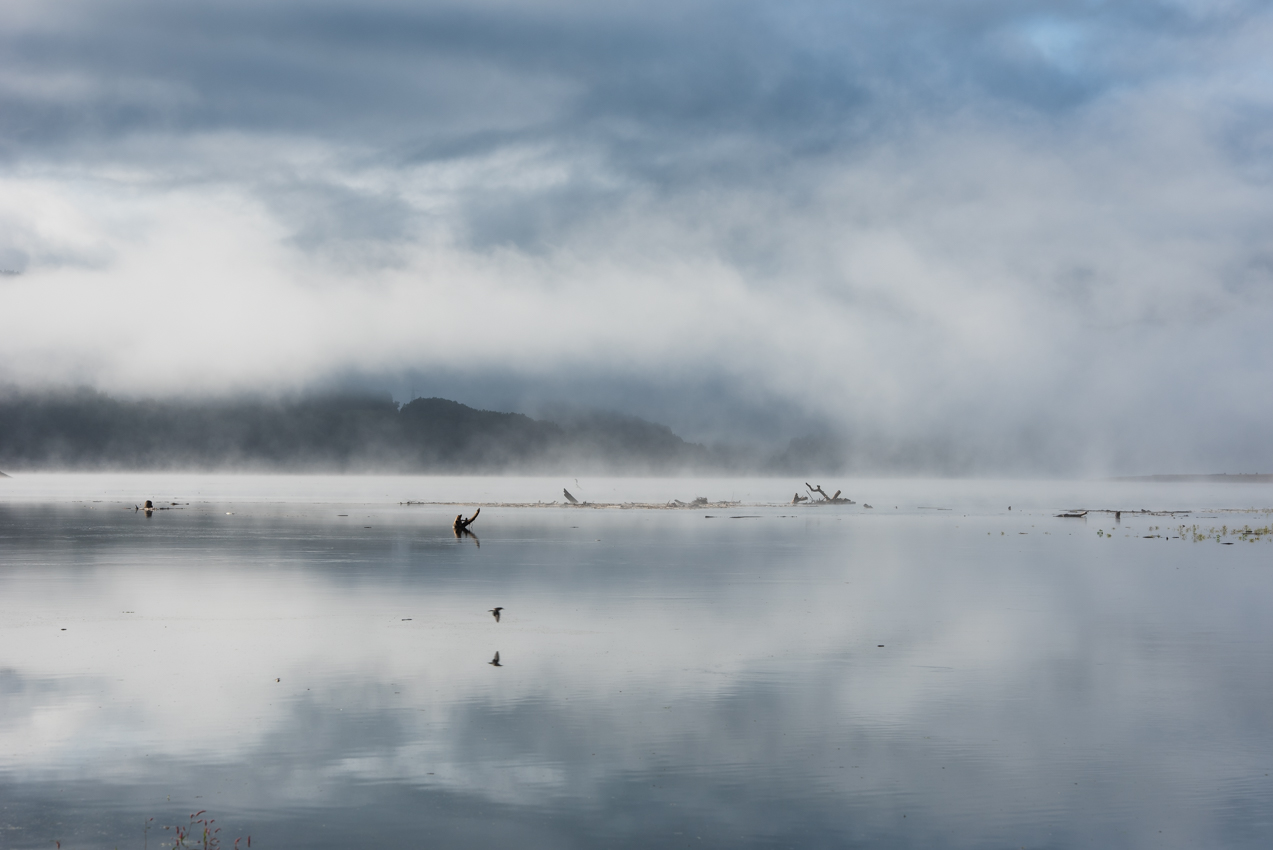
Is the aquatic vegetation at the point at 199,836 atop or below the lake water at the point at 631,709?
below

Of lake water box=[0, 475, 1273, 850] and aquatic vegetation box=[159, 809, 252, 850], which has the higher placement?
lake water box=[0, 475, 1273, 850]

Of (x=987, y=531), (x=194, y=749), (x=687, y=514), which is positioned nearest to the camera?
(x=194, y=749)

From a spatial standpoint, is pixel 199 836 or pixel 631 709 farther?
pixel 631 709

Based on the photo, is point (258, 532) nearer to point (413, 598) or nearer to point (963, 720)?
point (413, 598)

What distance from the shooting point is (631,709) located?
1870 centimetres

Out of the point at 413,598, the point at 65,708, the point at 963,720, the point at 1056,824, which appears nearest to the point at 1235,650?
the point at 963,720

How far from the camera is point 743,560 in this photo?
48.9m

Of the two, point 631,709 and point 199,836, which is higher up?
point 631,709

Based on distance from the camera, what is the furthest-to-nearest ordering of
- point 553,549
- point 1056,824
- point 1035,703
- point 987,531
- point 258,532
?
point 987,531, point 258,532, point 553,549, point 1035,703, point 1056,824

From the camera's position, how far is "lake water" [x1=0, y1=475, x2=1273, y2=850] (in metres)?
13.2

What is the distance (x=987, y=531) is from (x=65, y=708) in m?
67.4

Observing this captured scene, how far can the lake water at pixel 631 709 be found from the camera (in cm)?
1323

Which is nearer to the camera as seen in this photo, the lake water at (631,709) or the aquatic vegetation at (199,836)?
the aquatic vegetation at (199,836)

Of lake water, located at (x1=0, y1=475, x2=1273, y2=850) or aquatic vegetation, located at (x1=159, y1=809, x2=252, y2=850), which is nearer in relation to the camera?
aquatic vegetation, located at (x1=159, y1=809, x2=252, y2=850)
